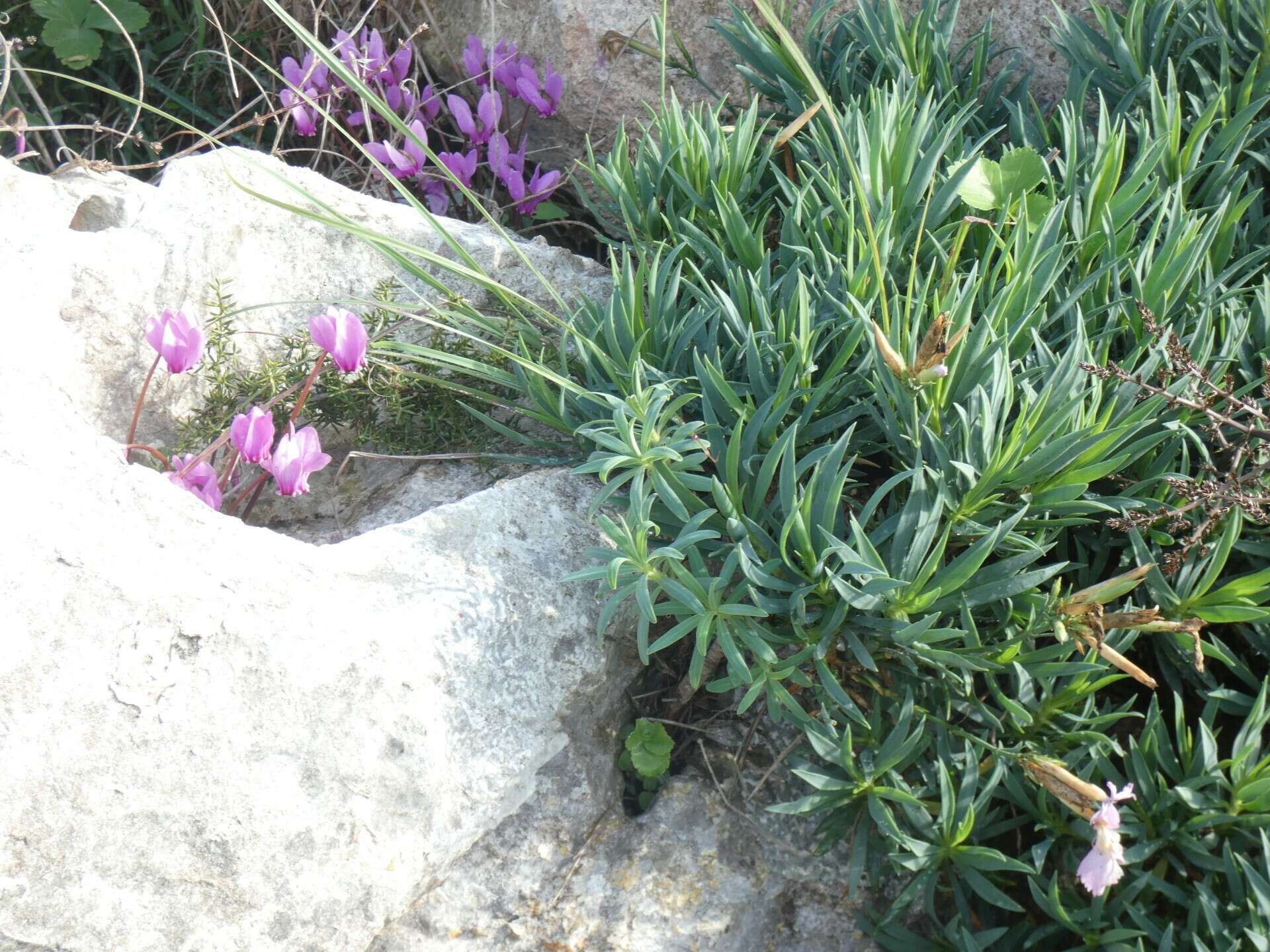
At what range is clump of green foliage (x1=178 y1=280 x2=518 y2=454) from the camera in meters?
2.14

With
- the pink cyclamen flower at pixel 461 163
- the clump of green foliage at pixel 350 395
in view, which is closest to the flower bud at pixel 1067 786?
the clump of green foliage at pixel 350 395

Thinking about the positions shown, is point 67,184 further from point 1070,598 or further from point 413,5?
point 1070,598

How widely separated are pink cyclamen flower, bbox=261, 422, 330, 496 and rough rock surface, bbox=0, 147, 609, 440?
0.27 meters

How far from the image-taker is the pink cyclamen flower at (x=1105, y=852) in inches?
53.1

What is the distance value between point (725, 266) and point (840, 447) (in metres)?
0.53

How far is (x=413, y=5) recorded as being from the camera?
11.0ft

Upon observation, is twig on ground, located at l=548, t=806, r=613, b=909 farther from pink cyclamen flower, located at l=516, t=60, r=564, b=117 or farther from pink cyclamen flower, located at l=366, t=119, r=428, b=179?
pink cyclamen flower, located at l=516, t=60, r=564, b=117

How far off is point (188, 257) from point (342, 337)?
50 cm

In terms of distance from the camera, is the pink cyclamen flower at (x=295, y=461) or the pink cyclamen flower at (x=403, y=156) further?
the pink cyclamen flower at (x=403, y=156)

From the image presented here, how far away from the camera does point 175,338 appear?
192 centimetres

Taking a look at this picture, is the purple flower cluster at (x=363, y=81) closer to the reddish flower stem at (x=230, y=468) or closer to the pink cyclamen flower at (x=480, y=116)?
the pink cyclamen flower at (x=480, y=116)

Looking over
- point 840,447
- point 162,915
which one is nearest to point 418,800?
point 162,915

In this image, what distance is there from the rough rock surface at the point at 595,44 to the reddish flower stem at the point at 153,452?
150 centimetres

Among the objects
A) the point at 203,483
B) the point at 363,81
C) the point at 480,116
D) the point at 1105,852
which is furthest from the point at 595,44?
the point at 1105,852
